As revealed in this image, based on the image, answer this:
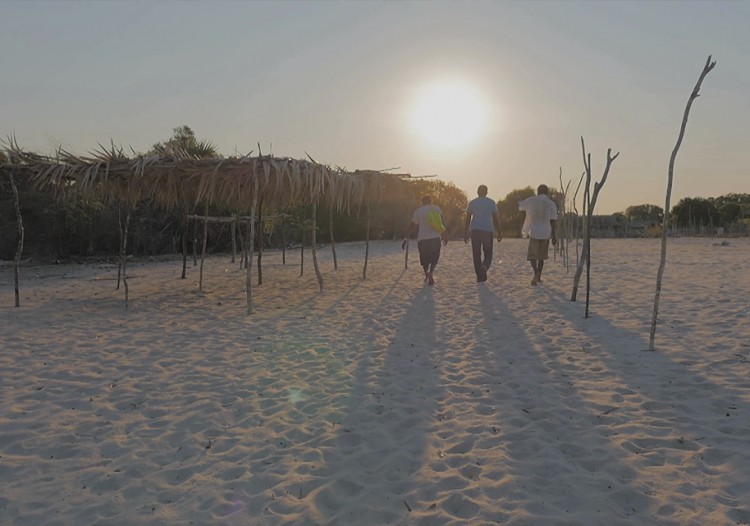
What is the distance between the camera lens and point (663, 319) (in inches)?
234

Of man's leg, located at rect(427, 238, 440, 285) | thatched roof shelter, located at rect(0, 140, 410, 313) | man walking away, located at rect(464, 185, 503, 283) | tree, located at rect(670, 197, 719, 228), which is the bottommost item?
man's leg, located at rect(427, 238, 440, 285)

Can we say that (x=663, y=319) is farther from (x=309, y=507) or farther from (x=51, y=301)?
(x=51, y=301)

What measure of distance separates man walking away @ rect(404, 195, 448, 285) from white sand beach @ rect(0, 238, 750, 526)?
254 centimetres

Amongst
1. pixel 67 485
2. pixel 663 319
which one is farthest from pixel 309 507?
pixel 663 319

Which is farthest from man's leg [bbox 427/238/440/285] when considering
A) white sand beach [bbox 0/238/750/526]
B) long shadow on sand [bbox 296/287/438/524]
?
long shadow on sand [bbox 296/287/438/524]

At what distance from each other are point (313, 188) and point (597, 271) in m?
7.31

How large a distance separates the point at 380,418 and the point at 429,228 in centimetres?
610

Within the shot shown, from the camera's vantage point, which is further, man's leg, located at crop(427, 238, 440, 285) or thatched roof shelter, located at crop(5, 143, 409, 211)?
man's leg, located at crop(427, 238, 440, 285)

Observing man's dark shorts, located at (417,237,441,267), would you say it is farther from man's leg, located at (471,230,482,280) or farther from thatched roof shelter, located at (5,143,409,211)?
thatched roof shelter, located at (5,143,409,211)

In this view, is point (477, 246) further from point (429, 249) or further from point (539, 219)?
point (539, 219)

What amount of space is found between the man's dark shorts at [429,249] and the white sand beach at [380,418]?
257 centimetres

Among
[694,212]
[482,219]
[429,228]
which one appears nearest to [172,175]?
[429,228]

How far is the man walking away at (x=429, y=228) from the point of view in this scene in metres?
9.01

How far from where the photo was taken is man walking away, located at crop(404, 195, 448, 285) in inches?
355
